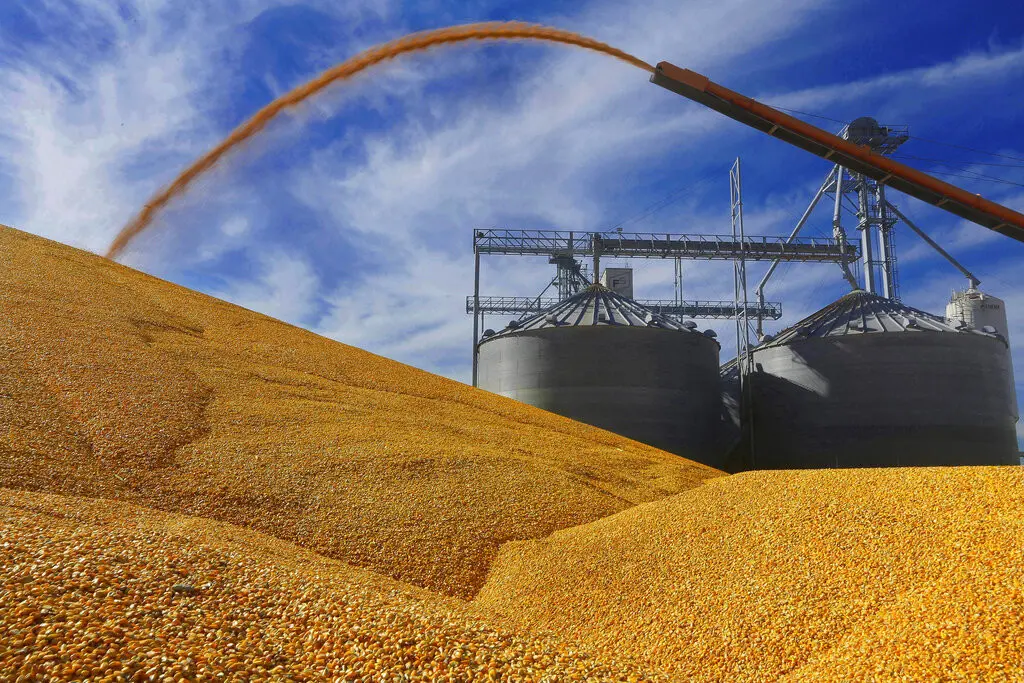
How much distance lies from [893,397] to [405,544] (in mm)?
17377

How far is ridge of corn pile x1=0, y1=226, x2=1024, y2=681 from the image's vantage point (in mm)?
3764

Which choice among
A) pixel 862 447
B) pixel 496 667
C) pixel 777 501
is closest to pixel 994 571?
pixel 777 501

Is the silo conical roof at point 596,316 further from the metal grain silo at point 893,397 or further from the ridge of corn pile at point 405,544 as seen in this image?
the ridge of corn pile at point 405,544

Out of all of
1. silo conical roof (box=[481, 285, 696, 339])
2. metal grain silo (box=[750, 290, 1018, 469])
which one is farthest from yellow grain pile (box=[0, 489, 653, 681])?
metal grain silo (box=[750, 290, 1018, 469])

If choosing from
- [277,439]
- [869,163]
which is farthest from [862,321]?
[277,439]

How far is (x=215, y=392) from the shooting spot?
32.8 ft

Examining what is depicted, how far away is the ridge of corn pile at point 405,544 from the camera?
12.3 feet

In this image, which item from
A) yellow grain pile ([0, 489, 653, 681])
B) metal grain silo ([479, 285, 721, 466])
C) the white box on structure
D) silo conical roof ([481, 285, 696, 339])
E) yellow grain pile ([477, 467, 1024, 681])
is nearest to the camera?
yellow grain pile ([0, 489, 653, 681])

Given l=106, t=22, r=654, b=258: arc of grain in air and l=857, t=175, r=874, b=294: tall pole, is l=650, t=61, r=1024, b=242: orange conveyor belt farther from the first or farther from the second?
l=857, t=175, r=874, b=294: tall pole

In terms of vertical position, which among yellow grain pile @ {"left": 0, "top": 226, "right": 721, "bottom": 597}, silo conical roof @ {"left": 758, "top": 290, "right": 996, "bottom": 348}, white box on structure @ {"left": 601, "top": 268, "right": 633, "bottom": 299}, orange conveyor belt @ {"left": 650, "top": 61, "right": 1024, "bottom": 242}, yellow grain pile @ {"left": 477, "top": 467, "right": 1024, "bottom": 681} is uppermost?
white box on structure @ {"left": 601, "top": 268, "right": 633, "bottom": 299}

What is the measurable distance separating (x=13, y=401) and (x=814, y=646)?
872 centimetres

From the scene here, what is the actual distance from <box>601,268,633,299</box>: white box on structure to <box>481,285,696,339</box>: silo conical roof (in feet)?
35.5

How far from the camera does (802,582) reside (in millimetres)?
6219

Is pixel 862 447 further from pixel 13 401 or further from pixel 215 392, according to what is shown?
pixel 13 401
